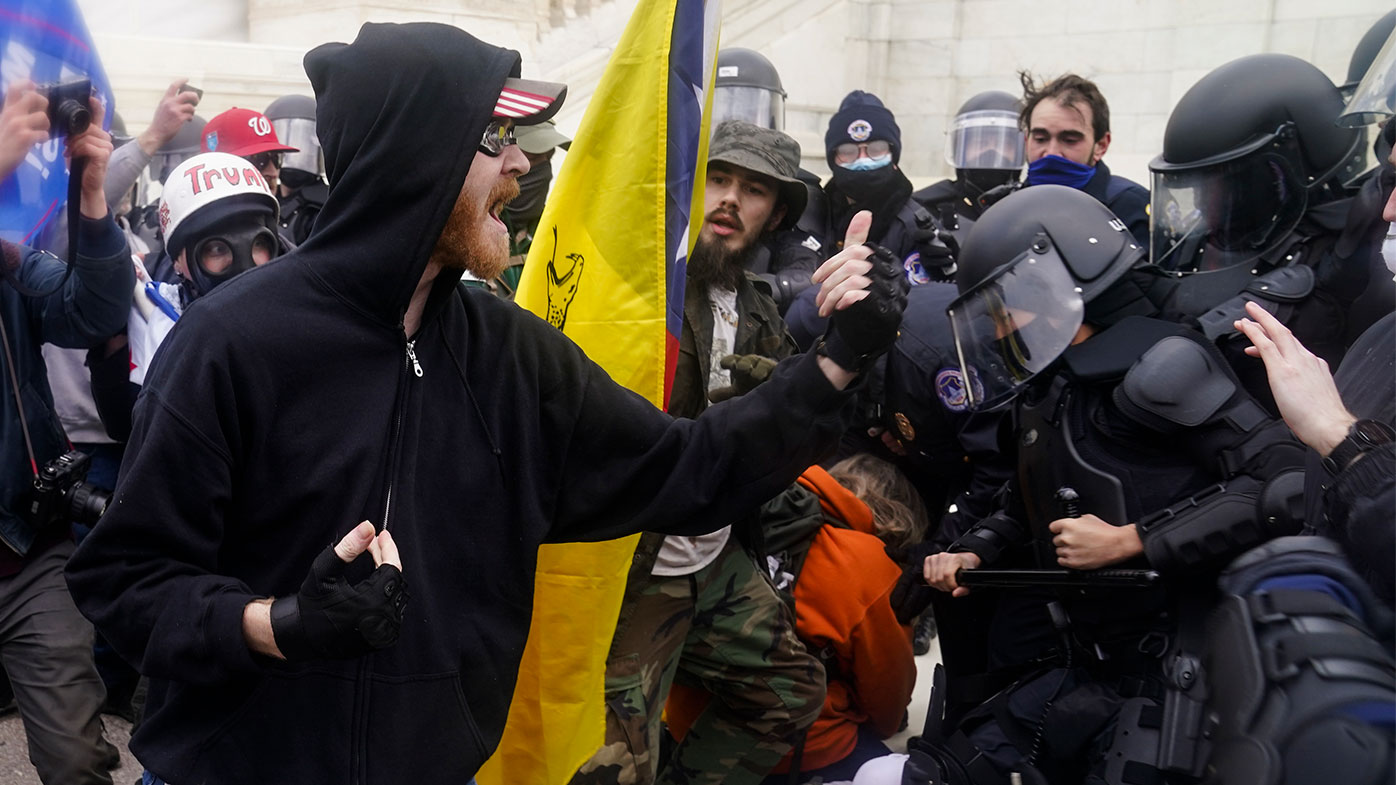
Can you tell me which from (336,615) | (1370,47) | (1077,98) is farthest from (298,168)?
(336,615)

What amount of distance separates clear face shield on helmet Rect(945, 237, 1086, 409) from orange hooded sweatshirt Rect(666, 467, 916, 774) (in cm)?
106

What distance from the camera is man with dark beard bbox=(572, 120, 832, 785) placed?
3357 millimetres

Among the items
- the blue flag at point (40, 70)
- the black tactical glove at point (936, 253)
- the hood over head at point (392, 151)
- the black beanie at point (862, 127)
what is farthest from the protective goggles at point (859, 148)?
the hood over head at point (392, 151)

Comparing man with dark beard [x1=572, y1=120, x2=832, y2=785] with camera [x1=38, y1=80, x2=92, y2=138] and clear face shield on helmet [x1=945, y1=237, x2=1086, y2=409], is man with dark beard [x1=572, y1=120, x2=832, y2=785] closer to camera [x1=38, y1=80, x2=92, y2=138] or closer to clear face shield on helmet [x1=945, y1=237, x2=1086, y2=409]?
clear face shield on helmet [x1=945, y1=237, x2=1086, y2=409]

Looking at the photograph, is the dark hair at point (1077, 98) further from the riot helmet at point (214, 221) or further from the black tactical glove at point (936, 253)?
the riot helmet at point (214, 221)

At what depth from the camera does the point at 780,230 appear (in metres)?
4.34

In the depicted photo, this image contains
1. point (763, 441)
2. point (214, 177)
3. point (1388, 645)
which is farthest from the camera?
point (214, 177)

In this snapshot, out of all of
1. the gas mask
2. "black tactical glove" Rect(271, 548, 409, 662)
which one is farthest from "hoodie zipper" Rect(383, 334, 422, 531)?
the gas mask

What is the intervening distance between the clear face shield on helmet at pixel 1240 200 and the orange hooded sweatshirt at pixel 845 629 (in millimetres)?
1382

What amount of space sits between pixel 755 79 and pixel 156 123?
3.60 metres

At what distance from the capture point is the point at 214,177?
12.7ft

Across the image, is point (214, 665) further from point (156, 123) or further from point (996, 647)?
point (156, 123)

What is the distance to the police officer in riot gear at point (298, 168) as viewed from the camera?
6242mm

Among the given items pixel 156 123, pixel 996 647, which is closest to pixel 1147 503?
pixel 996 647
